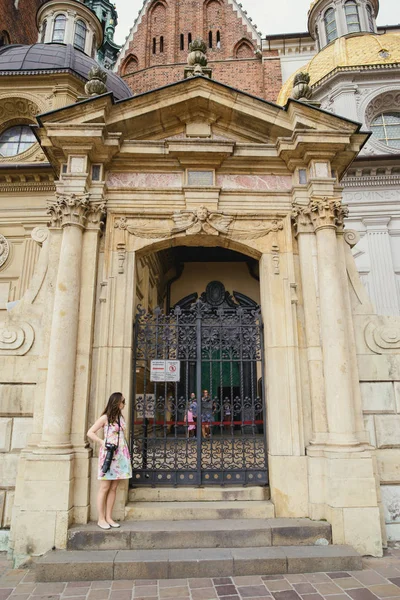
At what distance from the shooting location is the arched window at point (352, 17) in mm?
22625

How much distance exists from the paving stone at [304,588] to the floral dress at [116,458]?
220 cm

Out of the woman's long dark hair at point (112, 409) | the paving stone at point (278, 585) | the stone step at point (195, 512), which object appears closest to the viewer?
the paving stone at point (278, 585)

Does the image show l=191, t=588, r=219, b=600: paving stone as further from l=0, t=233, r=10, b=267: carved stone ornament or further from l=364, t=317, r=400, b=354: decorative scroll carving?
l=0, t=233, r=10, b=267: carved stone ornament

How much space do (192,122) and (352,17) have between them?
2174 cm

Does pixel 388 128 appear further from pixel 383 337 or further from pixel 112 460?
pixel 112 460

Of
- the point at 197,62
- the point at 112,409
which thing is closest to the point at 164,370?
the point at 112,409

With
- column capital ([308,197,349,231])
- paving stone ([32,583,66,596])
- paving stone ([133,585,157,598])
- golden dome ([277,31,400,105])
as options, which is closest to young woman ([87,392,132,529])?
paving stone ([32,583,66,596])

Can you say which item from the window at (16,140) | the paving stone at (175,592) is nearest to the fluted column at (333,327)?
the paving stone at (175,592)

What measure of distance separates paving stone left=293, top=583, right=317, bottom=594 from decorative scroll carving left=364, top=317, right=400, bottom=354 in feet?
10.6

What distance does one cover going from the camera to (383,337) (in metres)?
6.24

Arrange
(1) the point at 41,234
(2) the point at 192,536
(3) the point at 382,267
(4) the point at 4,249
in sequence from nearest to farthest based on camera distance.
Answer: (2) the point at 192,536 → (1) the point at 41,234 → (4) the point at 4,249 → (3) the point at 382,267

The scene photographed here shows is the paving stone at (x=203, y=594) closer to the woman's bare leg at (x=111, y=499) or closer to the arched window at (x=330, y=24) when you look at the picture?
the woman's bare leg at (x=111, y=499)

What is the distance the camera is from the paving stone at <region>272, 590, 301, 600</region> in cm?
404

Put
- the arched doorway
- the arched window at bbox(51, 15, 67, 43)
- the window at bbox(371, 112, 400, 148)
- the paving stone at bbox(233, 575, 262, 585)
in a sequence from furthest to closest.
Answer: the arched window at bbox(51, 15, 67, 43)
the window at bbox(371, 112, 400, 148)
the arched doorway
the paving stone at bbox(233, 575, 262, 585)
